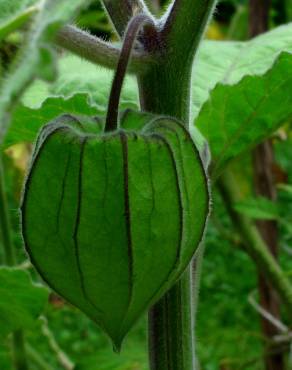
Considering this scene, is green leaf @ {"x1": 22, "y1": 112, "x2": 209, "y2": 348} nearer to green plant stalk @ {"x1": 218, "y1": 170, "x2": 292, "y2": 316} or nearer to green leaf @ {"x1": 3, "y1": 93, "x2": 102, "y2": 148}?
green leaf @ {"x1": 3, "y1": 93, "x2": 102, "y2": 148}

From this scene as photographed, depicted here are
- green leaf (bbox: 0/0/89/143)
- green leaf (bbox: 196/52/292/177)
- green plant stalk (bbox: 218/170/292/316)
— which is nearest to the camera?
green leaf (bbox: 0/0/89/143)

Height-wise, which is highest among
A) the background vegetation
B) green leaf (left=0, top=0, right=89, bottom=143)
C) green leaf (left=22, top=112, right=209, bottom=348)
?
green leaf (left=0, top=0, right=89, bottom=143)

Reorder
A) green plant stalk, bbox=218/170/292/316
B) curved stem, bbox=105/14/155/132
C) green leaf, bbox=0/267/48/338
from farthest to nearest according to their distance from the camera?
1. green plant stalk, bbox=218/170/292/316
2. green leaf, bbox=0/267/48/338
3. curved stem, bbox=105/14/155/132

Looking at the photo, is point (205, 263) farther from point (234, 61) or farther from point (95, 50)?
point (95, 50)

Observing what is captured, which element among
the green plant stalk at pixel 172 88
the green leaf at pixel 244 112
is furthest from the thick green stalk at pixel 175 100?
the green leaf at pixel 244 112

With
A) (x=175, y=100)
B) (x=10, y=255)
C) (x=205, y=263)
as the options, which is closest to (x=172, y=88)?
(x=175, y=100)

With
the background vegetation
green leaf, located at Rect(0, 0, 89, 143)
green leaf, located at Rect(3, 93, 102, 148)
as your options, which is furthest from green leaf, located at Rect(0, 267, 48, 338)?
green leaf, located at Rect(0, 0, 89, 143)

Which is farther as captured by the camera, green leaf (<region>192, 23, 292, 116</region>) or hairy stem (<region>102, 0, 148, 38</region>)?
green leaf (<region>192, 23, 292, 116</region>)

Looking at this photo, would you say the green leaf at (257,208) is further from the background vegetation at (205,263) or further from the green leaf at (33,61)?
the green leaf at (33,61)
